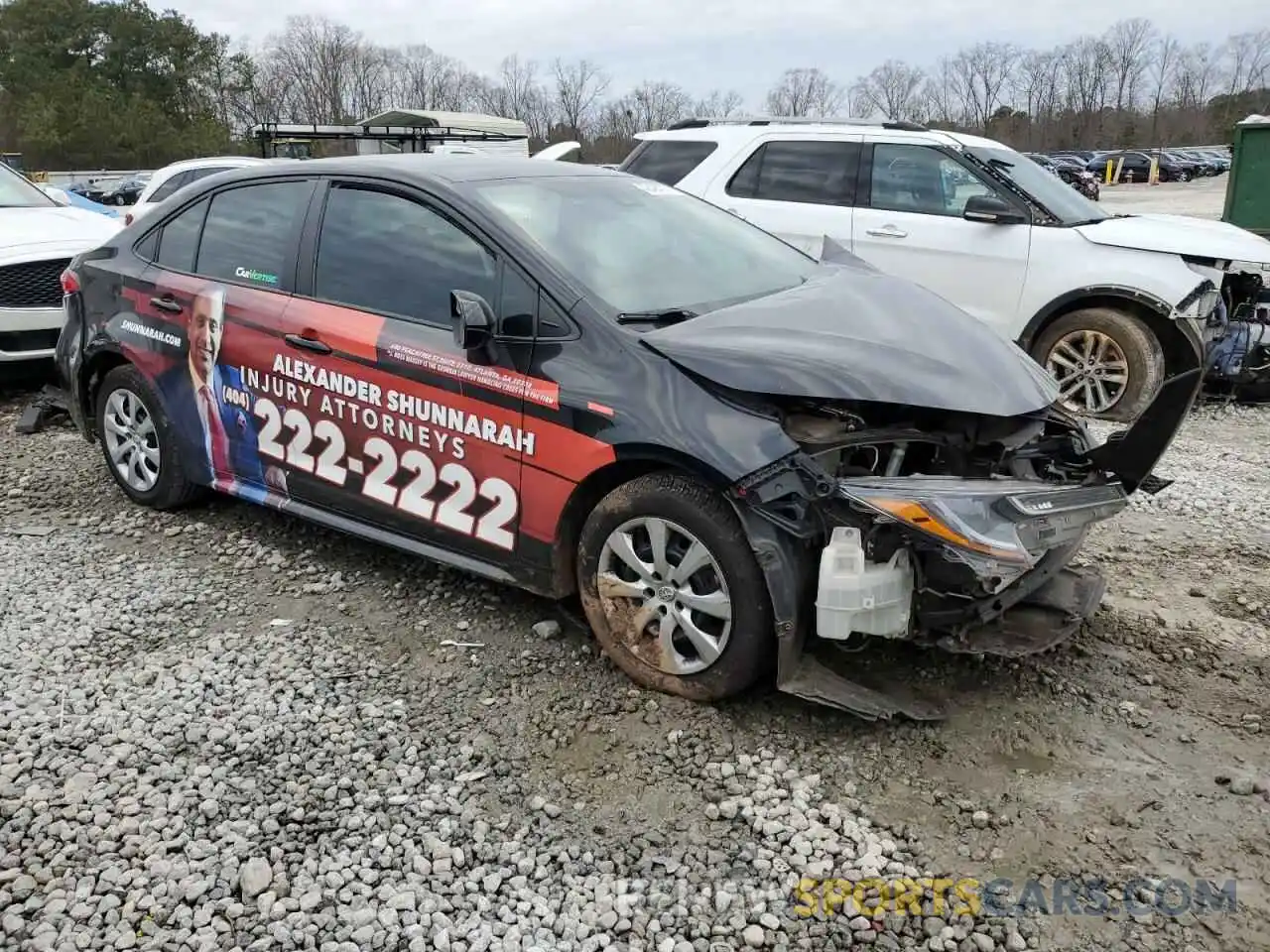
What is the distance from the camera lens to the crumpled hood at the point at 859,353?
3201mm

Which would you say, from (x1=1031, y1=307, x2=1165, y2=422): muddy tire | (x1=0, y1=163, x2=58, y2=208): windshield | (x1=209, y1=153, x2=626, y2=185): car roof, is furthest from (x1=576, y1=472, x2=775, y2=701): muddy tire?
(x1=0, y1=163, x2=58, y2=208): windshield

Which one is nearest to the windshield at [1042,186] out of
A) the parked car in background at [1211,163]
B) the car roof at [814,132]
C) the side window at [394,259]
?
the car roof at [814,132]

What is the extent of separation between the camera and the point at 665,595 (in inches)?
133

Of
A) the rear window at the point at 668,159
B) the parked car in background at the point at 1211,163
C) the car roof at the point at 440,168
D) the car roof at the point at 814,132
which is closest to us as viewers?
the car roof at the point at 440,168

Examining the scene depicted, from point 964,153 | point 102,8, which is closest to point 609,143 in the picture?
point 102,8

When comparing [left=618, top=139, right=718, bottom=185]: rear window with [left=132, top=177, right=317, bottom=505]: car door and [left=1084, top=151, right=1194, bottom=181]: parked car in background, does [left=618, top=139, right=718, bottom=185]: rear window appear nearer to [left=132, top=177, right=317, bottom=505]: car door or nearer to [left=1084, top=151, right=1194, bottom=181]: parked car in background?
[left=132, top=177, right=317, bottom=505]: car door

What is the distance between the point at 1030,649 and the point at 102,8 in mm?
64831

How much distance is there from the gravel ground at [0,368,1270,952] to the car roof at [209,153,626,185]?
165cm

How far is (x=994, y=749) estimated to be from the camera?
126 inches

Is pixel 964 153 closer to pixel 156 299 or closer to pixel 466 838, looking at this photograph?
pixel 156 299

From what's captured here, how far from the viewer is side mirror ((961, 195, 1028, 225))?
687 cm

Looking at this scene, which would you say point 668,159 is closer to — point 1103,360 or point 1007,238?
point 1007,238
